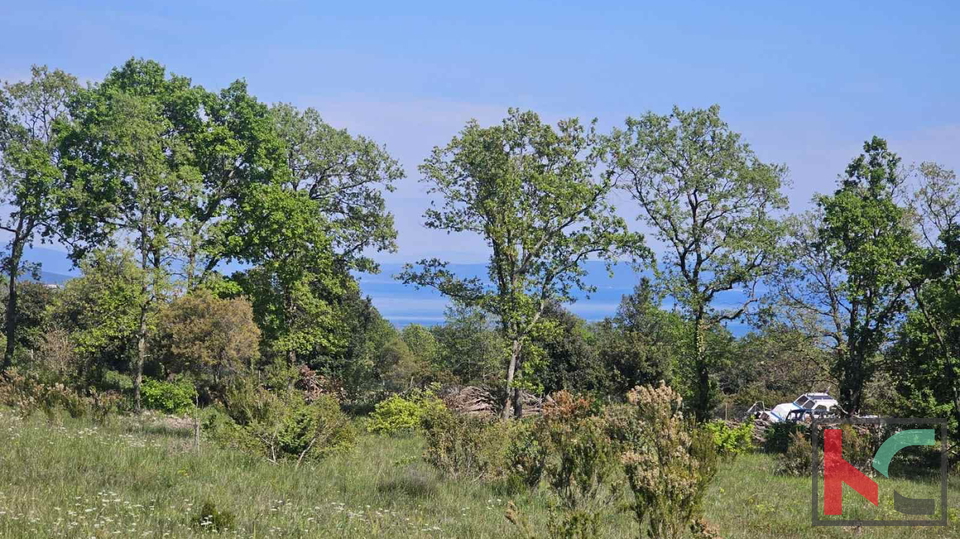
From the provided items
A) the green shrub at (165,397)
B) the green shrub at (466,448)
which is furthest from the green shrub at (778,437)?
the green shrub at (165,397)

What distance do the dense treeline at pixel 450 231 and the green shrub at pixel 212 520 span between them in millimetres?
16399

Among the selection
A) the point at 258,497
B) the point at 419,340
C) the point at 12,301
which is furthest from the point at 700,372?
the point at 419,340

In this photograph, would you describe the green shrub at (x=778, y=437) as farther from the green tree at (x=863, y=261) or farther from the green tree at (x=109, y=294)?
the green tree at (x=109, y=294)

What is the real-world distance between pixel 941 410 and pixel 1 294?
4556 cm

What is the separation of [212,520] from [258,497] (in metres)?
1.74

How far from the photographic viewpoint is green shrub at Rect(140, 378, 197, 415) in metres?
28.7

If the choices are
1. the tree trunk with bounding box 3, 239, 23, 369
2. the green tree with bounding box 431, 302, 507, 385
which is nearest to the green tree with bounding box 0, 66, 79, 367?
the tree trunk with bounding box 3, 239, 23, 369

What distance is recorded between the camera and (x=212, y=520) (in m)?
8.93

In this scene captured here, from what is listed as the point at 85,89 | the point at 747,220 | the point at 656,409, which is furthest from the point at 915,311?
the point at 85,89

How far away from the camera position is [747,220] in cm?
2955

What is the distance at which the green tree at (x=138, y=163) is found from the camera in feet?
95.5

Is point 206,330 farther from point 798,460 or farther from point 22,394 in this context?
point 798,460

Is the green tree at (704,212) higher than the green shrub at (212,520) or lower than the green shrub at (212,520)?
higher

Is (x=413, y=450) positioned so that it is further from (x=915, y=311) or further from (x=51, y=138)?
(x=51, y=138)
